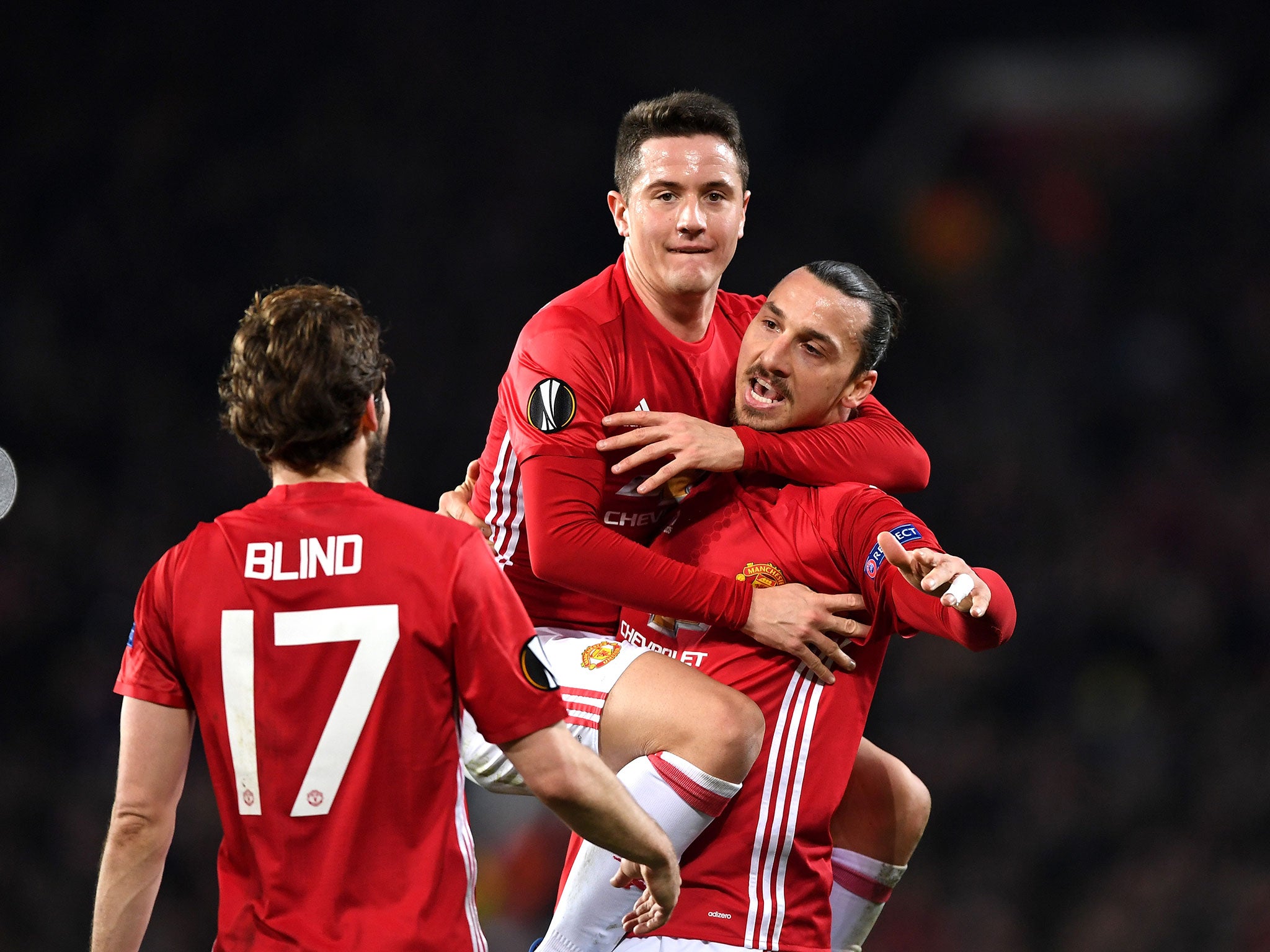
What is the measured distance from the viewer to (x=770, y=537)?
10.2 ft

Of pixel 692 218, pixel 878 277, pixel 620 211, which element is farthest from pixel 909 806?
pixel 878 277

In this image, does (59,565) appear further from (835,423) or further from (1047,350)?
(1047,350)

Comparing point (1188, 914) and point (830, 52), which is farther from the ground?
point (830, 52)

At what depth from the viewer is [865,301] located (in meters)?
3.32

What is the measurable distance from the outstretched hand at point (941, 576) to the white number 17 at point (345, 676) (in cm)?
103

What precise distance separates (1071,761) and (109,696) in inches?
208

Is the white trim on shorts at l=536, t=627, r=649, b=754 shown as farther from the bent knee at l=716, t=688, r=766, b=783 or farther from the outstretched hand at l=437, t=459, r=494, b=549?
the outstretched hand at l=437, t=459, r=494, b=549

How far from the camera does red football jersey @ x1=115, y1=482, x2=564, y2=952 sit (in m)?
2.12

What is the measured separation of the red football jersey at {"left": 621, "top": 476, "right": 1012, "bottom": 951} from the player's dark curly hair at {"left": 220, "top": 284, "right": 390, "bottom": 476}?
117 centimetres

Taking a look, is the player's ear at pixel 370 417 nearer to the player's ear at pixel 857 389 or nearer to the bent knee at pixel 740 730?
the bent knee at pixel 740 730

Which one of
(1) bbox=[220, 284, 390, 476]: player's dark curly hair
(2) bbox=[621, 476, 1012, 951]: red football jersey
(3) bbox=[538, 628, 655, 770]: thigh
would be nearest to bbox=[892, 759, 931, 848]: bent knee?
(2) bbox=[621, 476, 1012, 951]: red football jersey

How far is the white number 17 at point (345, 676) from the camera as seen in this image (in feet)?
6.95

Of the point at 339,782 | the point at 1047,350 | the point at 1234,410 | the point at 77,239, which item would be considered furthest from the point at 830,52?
the point at 339,782

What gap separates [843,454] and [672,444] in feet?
1.41
